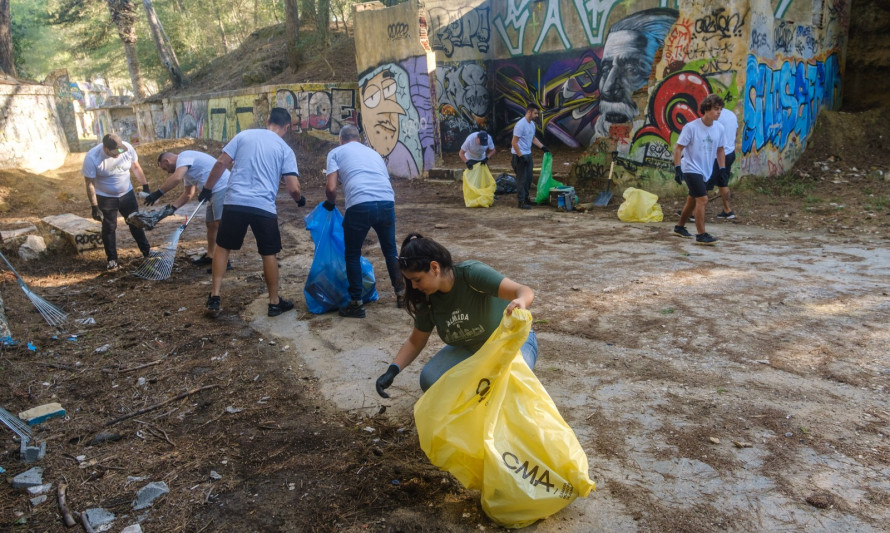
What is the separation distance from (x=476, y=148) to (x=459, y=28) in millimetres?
5736

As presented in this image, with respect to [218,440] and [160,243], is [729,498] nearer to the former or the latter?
[218,440]

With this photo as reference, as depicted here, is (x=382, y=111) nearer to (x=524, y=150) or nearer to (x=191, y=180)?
(x=524, y=150)

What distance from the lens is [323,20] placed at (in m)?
19.5

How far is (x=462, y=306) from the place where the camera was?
2.85 meters

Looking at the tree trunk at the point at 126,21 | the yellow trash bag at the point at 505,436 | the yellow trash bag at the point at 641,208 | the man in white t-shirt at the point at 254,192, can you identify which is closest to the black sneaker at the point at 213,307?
the man in white t-shirt at the point at 254,192

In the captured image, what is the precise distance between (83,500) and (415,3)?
490 inches

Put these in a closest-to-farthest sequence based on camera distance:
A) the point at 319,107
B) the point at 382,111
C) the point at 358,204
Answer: the point at 358,204, the point at 382,111, the point at 319,107

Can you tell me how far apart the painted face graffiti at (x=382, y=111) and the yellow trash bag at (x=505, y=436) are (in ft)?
40.7

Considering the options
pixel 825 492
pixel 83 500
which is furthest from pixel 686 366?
pixel 83 500

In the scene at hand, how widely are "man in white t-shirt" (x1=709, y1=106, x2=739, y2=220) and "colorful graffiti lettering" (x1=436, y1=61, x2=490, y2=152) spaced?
24.0 feet

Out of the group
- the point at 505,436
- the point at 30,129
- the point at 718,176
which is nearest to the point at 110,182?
the point at 505,436

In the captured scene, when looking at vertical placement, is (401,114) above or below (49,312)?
above

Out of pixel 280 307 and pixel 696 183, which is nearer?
pixel 280 307

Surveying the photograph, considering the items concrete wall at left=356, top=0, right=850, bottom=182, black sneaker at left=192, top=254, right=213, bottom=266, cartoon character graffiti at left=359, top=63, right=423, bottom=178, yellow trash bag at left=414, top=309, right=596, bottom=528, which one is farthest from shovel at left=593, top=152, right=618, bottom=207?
yellow trash bag at left=414, top=309, right=596, bottom=528
